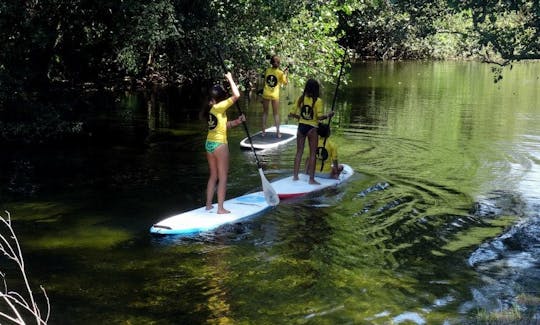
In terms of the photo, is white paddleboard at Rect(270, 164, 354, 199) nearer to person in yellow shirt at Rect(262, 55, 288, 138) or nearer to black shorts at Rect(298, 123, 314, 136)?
black shorts at Rect(298, 123, 314, 136)

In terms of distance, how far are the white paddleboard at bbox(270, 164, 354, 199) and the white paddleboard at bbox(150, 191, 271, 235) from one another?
0.52 metres

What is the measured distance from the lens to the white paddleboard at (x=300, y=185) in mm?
9641

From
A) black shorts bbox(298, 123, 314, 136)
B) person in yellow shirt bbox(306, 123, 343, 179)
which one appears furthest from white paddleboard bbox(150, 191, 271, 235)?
person in yellow shirt bbox(306, 123, 343, 179)

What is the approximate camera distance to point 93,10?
15.6 meters

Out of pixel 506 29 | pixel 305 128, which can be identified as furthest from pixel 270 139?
pixel 506 29

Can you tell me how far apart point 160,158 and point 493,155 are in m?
6.74

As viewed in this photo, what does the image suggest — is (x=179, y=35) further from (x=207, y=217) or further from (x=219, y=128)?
(x=207, y=217)

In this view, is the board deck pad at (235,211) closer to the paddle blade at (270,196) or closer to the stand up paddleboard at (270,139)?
the paddle blade at (270,196)

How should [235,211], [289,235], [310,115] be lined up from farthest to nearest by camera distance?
[310,115] → [235,211] → [289,235]

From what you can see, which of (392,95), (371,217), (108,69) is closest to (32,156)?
(371,217)

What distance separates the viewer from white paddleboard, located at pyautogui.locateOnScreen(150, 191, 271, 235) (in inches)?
311

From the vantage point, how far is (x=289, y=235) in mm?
7973

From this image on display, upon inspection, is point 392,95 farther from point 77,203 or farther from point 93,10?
point 77,203

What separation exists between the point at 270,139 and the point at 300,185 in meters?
4.19
